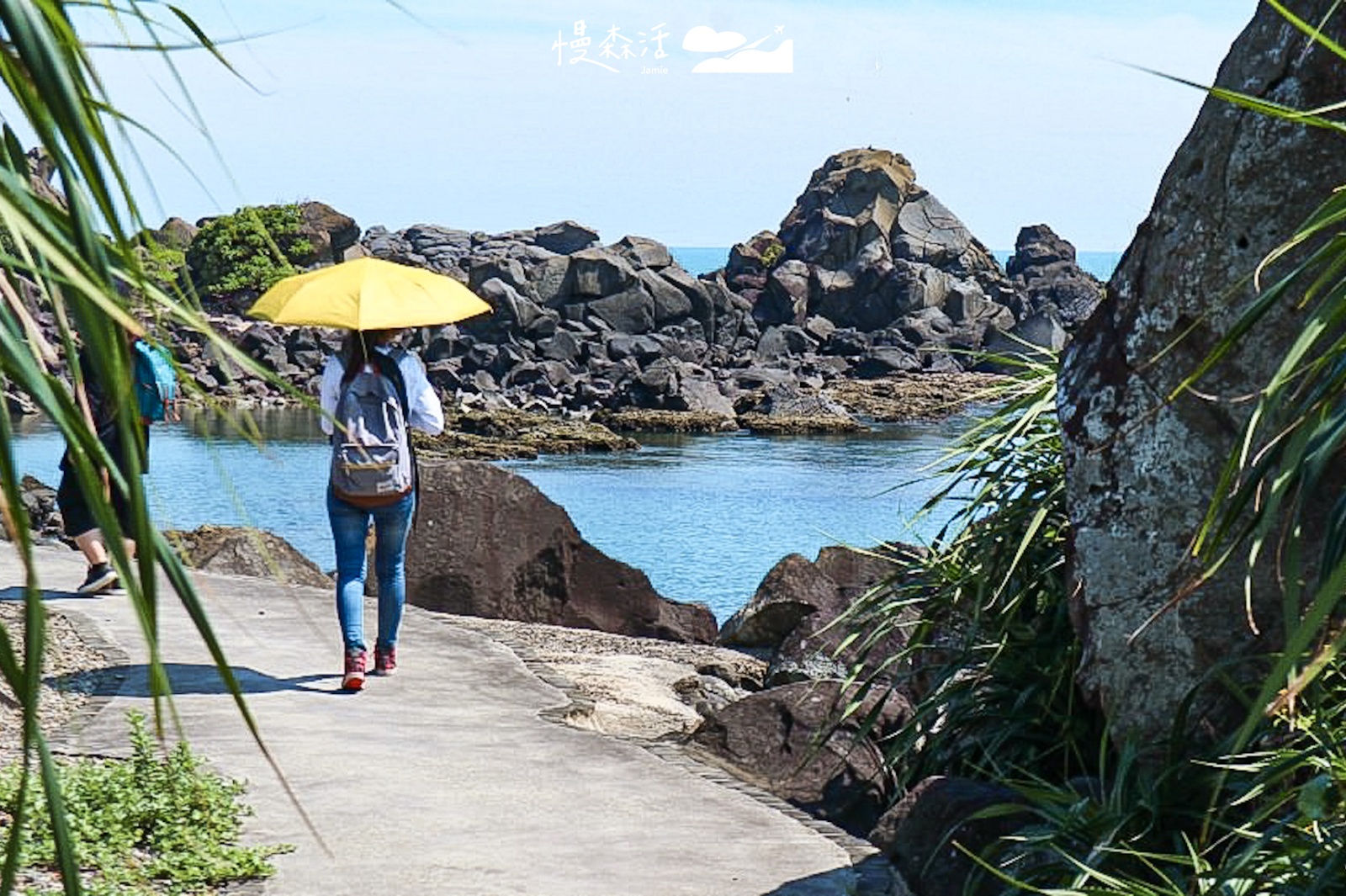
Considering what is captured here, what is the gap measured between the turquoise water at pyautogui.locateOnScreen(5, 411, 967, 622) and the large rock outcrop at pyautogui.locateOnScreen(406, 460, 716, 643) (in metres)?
7.53

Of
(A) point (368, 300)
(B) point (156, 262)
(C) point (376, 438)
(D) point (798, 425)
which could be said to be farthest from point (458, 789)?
(D) point (798, 425)

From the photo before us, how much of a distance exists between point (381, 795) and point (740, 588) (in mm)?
22294

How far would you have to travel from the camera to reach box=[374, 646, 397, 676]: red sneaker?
9227 mm

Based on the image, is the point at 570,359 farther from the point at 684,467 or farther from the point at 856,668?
the point at 856,668

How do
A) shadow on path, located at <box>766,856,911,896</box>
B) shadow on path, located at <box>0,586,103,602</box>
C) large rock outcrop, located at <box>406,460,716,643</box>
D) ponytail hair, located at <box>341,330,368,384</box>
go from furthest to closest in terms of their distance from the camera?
large rock outcrop, located at <box>406,460,716,643</box>
shadow on path, located at <box>0,586,103,602</box>
ponytail hair, located at <box>341,330,368,384</box>
shadow on path, located at <box>766,856,911,896</box>

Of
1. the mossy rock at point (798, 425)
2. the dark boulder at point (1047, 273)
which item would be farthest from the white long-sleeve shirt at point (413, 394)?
the dark boulder at point (1047, 273)

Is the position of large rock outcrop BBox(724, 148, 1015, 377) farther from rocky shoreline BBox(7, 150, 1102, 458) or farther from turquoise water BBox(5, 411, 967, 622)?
turquoise water BBox(5, 411, 967, 622)

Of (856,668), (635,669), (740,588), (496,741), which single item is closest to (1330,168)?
(856,668)

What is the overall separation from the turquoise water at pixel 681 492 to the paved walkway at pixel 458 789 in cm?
1240

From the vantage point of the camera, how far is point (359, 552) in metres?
8.88

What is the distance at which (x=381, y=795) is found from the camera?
6.76m

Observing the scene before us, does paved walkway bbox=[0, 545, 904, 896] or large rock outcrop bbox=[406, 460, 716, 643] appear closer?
paved walkway bbox=[0, 545, 904, 896]

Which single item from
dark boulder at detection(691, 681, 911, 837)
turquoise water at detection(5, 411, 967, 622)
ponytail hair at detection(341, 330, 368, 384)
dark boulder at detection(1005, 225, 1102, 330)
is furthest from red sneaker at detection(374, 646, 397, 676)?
dark boulder at detection(1005, 225, 1102, 330)

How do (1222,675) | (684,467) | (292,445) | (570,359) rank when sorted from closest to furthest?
1. (1222,675)
2. (684,467)
3. (292,445)
4. (570,359)
